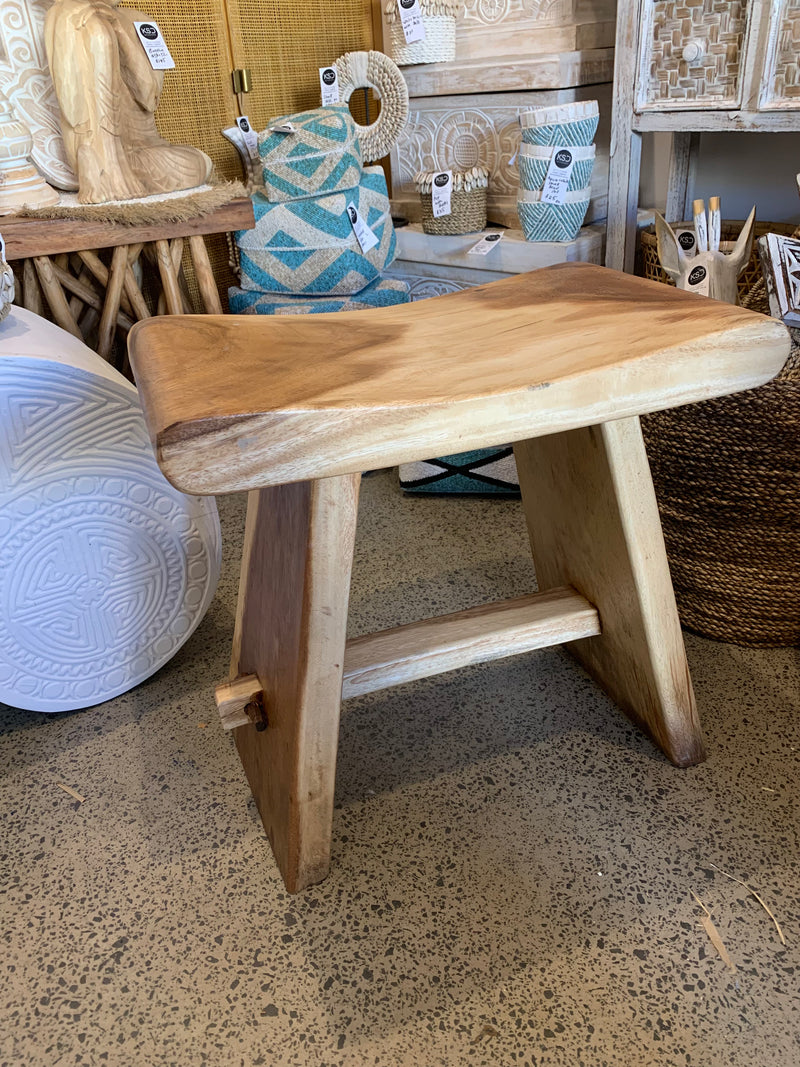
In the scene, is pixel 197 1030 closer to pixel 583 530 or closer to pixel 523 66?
pixel 583 530

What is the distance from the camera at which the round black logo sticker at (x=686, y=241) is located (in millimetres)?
1391

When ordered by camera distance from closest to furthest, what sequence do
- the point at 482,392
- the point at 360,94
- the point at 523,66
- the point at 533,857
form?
the point at 482,392 → the point at 533,857 → the point at 523,66 → the point at 360,94

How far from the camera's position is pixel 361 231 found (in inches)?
67.6

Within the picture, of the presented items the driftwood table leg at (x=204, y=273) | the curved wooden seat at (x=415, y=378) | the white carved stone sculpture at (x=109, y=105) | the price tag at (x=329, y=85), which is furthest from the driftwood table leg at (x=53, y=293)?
the curved wooden seat at (x=415, y=378)

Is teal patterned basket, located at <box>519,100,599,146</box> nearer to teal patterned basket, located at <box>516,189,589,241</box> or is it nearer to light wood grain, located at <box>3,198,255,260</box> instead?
teal patterned basket, located at <box>516,189,589,241</box>

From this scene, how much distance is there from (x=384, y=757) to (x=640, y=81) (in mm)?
1281

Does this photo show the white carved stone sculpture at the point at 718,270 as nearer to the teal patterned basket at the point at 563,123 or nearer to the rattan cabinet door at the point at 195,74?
the teal patterned basket at the point at 563,123

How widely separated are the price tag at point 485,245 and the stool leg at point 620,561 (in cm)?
85

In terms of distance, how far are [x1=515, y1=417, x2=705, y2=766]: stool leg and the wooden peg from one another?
0.40m

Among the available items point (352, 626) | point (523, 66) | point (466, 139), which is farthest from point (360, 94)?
point (352, 626)

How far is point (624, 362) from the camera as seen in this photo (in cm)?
61

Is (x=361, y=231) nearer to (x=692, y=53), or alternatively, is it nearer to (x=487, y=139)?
(x=487, y=139)

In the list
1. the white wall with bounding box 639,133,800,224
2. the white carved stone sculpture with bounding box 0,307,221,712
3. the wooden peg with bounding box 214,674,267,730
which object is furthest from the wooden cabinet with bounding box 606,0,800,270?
the wooden peg with bounding box 214,674,267,730

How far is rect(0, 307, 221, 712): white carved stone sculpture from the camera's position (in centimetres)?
94
